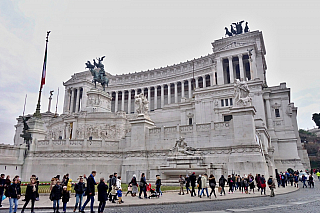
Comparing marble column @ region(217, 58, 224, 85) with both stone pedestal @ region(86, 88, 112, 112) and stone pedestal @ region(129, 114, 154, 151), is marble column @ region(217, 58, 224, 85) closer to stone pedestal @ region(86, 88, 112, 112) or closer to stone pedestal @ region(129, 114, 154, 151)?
stone pedestal @ region(86, 88, 112, 112)

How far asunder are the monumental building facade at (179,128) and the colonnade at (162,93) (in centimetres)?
38

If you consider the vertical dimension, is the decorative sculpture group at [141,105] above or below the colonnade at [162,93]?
below

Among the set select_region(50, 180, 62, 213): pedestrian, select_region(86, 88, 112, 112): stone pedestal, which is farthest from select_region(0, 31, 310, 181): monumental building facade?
select_region(50, 180, 62, 213): pedestrian

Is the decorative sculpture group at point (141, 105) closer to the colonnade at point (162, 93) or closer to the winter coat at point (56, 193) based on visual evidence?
the winter coat at point (56, 193)

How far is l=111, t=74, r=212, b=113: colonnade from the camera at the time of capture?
82062 millimetres

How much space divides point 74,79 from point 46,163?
73708 mm

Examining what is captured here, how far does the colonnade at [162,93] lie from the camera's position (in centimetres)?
8206

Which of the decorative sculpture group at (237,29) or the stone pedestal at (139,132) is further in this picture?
the decorative sculpture group at (237,29)

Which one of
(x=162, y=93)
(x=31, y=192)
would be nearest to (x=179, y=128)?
(x=31, y=192)

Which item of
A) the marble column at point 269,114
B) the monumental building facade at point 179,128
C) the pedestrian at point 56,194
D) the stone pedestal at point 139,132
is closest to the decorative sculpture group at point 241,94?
the monumental building facade at point 179,128

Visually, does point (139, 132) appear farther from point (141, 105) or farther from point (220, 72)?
point (220, 72)

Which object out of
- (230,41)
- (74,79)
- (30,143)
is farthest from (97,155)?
(74,79)

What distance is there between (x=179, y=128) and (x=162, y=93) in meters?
60.7

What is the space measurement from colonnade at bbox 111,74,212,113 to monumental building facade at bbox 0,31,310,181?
1.26 feet
